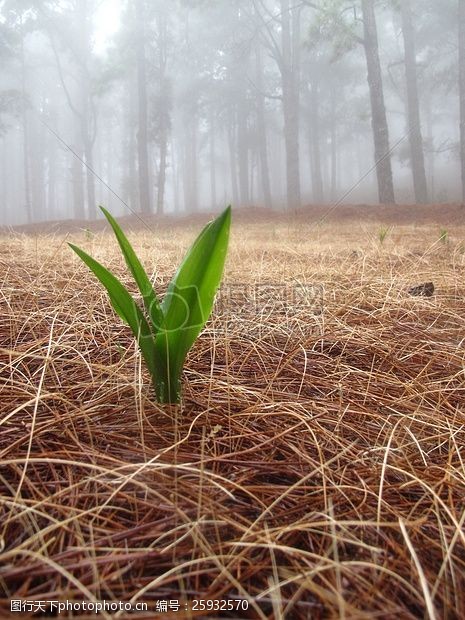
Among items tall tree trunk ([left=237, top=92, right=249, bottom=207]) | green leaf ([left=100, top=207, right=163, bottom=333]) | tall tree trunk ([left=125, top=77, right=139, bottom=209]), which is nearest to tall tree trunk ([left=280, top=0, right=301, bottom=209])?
tall tree trunk ([left=237, top=92, right=249, bottom=207])

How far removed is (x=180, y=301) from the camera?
55 cm

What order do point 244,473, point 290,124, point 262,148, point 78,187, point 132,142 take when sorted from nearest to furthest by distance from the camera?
point 244,473 → point 290,124 → point 262,148 → point 78,187 → point 132,142

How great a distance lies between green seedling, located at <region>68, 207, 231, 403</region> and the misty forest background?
21.2 ft

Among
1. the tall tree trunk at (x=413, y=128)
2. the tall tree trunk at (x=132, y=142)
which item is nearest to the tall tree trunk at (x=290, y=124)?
the tall tree trunk at (x=413, y=128)

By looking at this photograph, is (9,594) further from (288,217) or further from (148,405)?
(288,217)

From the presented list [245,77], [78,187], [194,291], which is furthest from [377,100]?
[78,187]

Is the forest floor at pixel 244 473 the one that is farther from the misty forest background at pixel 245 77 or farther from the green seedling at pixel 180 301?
the misty forest background at pixel 245 77

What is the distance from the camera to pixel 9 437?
19.9 inches

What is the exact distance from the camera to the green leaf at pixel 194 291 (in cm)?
56

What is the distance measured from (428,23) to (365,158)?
36.7 feet

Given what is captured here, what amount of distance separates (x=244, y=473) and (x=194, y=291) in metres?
0.26

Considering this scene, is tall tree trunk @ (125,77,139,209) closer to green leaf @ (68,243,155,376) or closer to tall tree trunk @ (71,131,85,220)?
tall tree trunk @ (71,131,85,220)

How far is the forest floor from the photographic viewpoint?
0.32m

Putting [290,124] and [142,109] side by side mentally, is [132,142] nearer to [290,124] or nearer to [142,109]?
[142,109]
